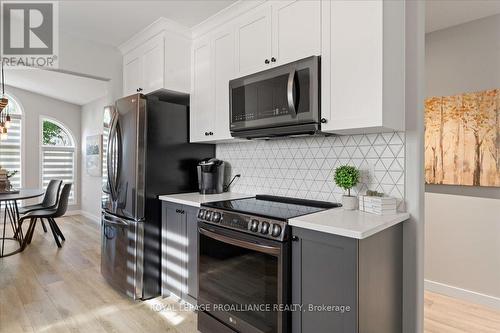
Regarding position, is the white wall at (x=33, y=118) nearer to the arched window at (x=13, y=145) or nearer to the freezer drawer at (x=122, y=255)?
the arched window at (x=13, y=145)

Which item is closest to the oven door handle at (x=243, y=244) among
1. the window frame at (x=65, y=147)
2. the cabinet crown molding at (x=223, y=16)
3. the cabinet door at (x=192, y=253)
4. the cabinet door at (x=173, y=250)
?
the cabinet door at (x=192, y=253)

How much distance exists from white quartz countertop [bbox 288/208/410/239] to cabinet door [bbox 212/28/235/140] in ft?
3.79

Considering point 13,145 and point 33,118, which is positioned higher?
point 33,118

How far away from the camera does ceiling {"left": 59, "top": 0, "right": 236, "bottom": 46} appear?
8.08 feet

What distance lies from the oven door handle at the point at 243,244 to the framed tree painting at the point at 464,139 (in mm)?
2092

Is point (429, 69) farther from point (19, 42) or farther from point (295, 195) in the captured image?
point (19, 42)

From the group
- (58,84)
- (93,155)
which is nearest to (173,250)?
(93,155)

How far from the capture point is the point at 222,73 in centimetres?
254

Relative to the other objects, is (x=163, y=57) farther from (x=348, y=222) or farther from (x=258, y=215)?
(x=348, y=222)

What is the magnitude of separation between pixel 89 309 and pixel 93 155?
441 cm

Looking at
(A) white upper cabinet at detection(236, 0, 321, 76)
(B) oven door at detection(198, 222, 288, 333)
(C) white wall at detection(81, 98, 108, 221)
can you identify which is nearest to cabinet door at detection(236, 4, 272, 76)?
(A) white upper cabinet at detection(236, 0, 321, 76)

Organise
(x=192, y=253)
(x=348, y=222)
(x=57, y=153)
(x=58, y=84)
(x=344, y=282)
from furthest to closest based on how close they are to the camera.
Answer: (x=57, y=153) < (x=58, y=84) < (x=192, y=253) < (x=348, y=222) < (x=344, y=282)

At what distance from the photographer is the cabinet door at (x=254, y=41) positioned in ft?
7.12

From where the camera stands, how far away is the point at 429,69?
2.91 metres
